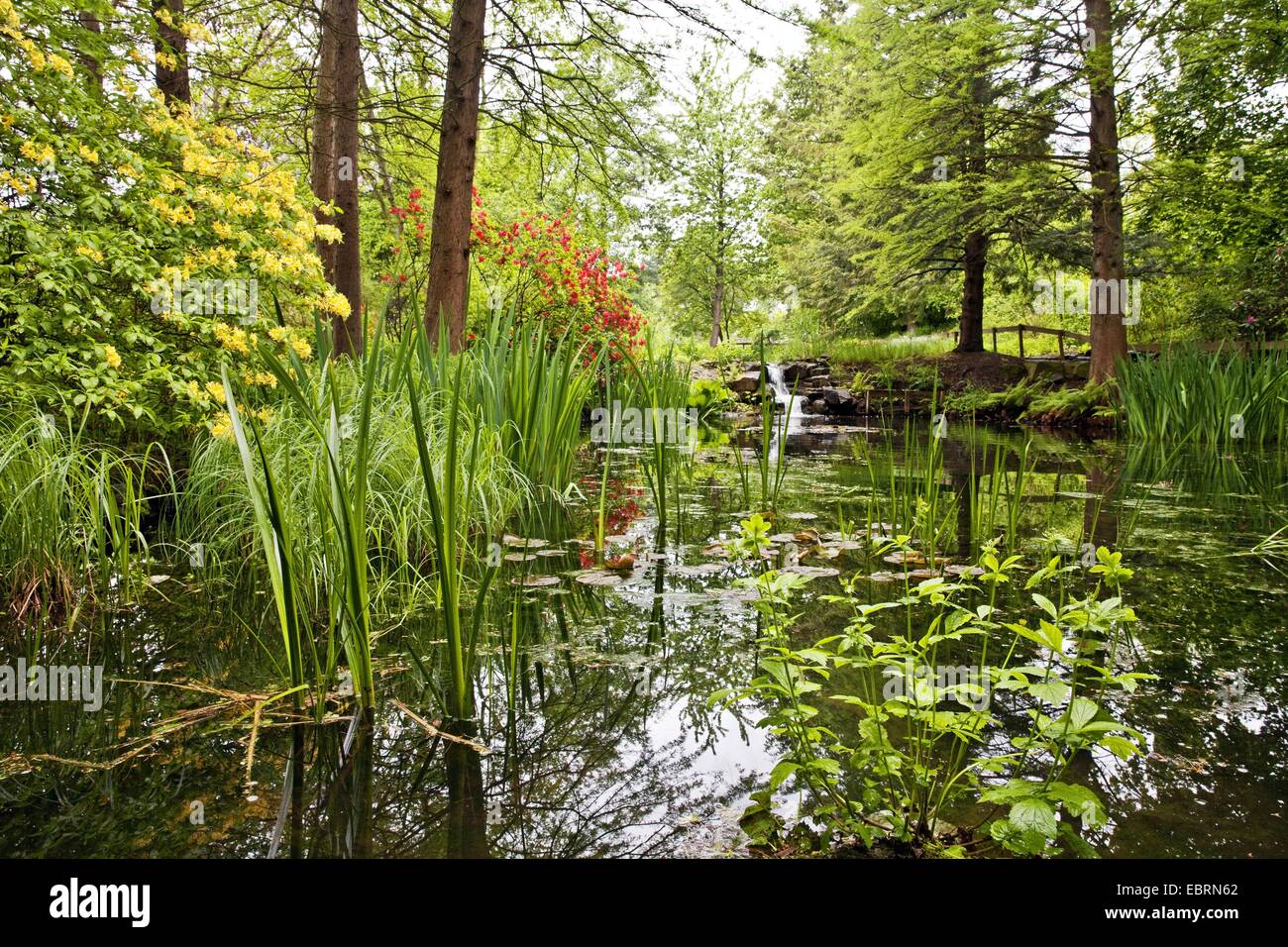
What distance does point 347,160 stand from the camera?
6.11 meters

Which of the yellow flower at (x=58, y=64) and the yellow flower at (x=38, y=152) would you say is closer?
the yellow flower at (x=38, y=152)

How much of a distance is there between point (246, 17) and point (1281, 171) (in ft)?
38.5

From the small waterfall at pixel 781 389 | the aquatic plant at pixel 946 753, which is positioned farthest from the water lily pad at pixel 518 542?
the small waterfall at pixel 781 389

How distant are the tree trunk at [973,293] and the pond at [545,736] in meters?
11.2

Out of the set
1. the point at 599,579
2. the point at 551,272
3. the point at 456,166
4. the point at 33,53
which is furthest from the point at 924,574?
the point at 551,272

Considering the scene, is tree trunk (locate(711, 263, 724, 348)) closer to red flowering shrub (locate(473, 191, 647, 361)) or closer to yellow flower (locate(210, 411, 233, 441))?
red flowering shrub (locate(473, 191, 647, 361))

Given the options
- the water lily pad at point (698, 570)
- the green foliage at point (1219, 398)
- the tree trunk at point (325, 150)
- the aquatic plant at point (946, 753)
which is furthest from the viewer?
the tree trunk at point (325, 150)

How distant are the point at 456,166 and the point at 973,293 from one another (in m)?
10.8

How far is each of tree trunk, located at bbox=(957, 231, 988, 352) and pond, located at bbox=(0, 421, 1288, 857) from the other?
36.7ft

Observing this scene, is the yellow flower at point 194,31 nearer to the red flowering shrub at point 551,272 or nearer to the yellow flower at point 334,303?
the yellow flower at point 334,303

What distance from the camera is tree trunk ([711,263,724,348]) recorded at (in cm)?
2508

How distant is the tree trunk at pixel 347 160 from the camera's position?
223 inches

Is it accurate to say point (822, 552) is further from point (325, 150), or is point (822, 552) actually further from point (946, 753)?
point (325, 150)

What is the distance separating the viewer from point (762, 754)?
4.64 ft
